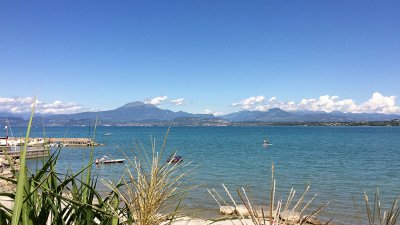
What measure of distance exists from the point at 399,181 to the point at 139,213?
95.5 feet

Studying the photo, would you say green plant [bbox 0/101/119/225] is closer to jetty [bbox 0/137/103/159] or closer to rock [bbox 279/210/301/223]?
jetty [bbox 0/137/103/159]

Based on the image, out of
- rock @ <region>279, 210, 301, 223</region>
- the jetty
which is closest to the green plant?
the jetty

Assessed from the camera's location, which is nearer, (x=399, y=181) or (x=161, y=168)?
(x=161, y=168)

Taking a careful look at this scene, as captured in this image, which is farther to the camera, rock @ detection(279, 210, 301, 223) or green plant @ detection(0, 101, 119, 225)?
green plant @ detection(0, 101, 119, 225)

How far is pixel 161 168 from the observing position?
2510 mm

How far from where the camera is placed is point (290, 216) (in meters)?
1.85

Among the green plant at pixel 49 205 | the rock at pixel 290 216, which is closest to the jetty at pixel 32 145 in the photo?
the green plant at pixel 49 205

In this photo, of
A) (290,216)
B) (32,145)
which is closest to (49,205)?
(290,216)

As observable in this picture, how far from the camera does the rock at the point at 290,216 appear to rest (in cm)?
170

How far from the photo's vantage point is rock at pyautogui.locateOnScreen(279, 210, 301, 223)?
1703 millimetres

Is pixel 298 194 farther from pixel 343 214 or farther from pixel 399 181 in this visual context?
pixel 399 181

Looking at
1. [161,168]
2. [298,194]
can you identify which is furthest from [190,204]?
[161,168]

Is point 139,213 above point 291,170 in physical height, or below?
above

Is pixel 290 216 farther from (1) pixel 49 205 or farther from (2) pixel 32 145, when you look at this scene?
(2) pixel 32 145
